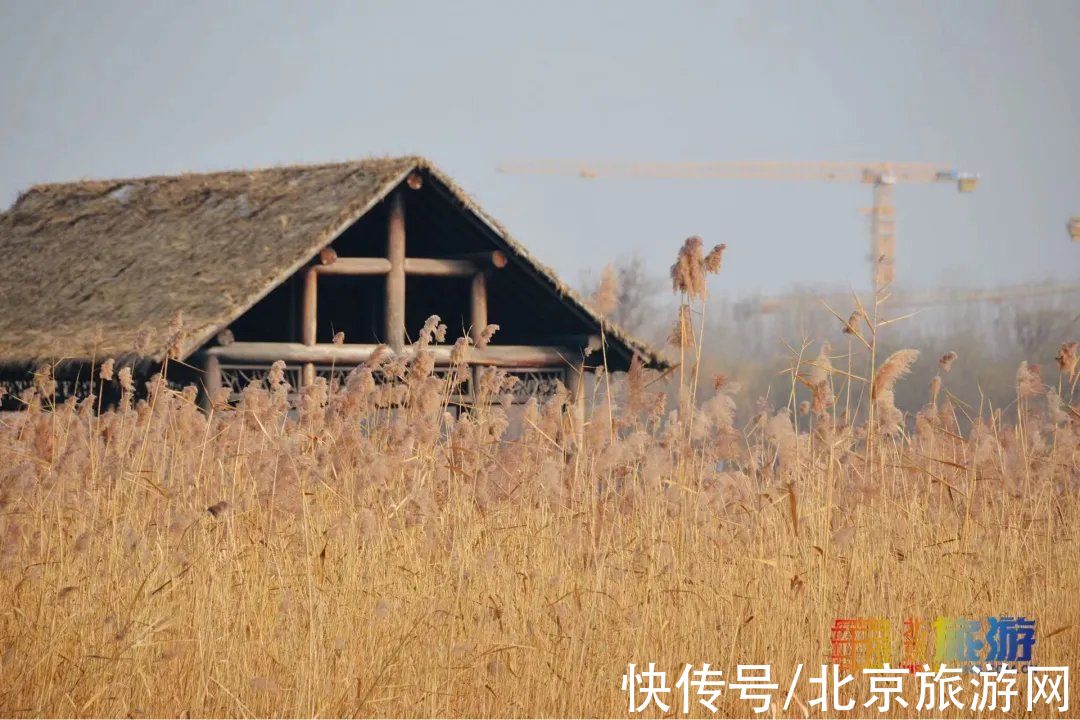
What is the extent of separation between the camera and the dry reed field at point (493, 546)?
5586mm

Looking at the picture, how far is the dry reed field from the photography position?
5.59 metres

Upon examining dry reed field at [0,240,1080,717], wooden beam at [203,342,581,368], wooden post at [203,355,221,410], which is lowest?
dry reed field at [0,240,1080,717]

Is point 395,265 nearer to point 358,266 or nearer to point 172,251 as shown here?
point 358,266

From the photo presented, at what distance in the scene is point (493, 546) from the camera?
6.69 meters

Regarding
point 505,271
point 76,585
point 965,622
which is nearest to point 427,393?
point 76,585

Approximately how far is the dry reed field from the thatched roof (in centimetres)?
708

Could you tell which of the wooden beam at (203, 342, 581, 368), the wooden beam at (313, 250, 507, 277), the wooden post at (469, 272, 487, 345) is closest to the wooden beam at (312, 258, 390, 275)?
the wooden beam at (313, 250, 507, 277)

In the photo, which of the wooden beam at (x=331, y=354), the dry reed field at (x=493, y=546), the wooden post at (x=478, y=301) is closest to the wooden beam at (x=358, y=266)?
the wooden beam at (x=331, y=354)

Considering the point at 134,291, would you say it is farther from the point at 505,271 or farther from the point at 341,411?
the point at 341,411

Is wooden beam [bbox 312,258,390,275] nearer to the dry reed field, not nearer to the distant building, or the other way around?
the distant building

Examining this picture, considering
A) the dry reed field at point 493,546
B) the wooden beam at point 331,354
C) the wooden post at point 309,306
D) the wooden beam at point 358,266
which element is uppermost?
the wooden beam at point 358,266

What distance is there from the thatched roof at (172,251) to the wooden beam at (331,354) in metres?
0.69

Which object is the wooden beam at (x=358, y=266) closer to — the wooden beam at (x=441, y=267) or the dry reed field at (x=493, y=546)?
the wooden beam at (x=441, y=267)

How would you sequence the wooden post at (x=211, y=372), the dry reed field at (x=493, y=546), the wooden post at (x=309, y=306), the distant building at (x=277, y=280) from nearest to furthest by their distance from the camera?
1. the dry reed field at (x=493, y=546)
2. the wooden post at (x=211, y=372)
3. the distant building at (x=277, y=280)
4. the wooden post at (x=309, y=306)
